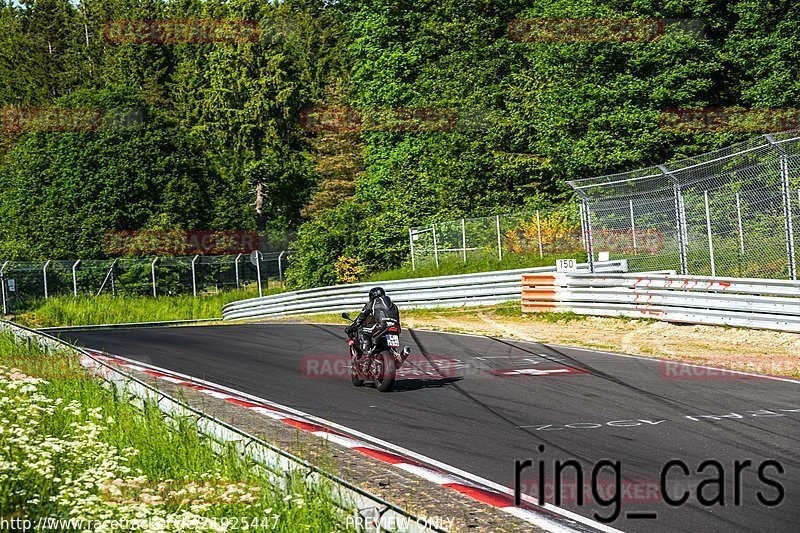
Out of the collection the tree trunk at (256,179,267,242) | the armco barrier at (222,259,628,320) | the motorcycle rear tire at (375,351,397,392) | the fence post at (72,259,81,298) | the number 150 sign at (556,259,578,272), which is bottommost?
the motorcycle rear tire at (375,351,397,392)

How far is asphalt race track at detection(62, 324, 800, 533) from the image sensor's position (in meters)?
6.96

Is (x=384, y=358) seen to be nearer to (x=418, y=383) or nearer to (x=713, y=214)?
(x=418, y=383)

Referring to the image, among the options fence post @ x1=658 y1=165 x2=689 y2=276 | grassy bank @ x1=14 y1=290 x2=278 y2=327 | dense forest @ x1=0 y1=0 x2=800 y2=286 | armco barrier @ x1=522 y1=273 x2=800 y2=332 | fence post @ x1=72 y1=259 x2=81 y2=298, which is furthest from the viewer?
fence post @ x1=72 y1=259 x2=81 y2=298

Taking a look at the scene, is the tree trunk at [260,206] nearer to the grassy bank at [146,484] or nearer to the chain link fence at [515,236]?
the chain link fence at [515,236]

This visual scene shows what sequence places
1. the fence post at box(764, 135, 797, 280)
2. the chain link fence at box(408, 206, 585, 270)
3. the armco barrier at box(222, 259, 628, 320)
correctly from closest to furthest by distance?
the fence post at box(764, 135, 797, 280) → the armco barrier at box(222, 259, 628, 320) → the chain link fence at box(408, 206, 585, 270)

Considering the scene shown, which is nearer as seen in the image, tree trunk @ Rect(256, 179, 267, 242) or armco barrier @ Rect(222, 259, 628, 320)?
armco barrier @ Rect(222, 259, 628, 320)

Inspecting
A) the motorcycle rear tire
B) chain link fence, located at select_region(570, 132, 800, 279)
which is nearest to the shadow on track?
the motorcycle rear tire

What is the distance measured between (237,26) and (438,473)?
64.5 metres

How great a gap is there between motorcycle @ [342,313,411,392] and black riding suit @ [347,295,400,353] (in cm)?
4

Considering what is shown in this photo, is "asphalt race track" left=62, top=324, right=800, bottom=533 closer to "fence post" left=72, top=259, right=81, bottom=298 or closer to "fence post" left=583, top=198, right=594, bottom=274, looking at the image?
"fence post" left=583, top=198, right=594, bottom=274

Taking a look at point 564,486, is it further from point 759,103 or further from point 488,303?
point 759,103

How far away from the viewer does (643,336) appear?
18.5 m

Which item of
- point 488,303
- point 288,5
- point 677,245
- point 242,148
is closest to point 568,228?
point 488,303

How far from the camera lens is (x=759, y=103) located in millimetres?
31469
